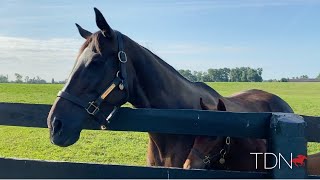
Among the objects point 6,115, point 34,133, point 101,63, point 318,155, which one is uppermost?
point 101,63

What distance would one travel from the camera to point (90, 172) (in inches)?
105

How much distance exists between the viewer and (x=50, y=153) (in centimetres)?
1322

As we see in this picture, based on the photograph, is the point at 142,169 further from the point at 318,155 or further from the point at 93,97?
the point at 318,155

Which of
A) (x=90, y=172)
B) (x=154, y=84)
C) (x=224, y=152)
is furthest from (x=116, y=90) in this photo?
(x=224, y=152)

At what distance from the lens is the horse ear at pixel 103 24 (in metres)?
3.52

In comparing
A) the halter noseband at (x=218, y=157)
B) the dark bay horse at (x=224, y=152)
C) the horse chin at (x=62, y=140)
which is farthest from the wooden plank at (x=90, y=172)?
the halter noseband at (x=218, y=157)

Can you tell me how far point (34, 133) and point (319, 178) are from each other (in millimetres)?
18074

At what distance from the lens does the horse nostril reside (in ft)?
10.1

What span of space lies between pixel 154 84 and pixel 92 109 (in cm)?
105

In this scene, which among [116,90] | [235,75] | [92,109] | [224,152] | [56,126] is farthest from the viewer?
[235,75]

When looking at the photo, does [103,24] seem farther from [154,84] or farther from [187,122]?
[187,122]

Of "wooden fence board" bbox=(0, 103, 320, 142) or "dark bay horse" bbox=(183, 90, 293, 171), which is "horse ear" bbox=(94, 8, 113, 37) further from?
"dark bay horse" bbox=(183, 90, 293, 171)

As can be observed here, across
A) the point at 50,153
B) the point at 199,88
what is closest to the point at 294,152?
the point at 199,88

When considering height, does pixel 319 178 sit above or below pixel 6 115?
below
